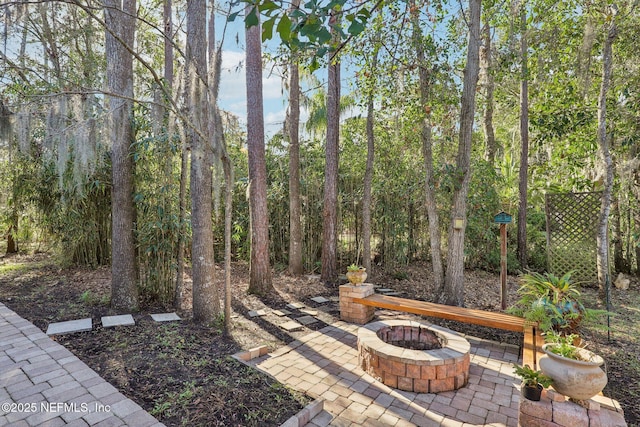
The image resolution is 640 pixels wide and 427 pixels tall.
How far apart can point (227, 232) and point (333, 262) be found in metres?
3.16

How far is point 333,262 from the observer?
6.08m

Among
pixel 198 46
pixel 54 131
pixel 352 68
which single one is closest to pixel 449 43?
pixel 352 68

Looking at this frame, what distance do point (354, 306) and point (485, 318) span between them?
1.52 metres

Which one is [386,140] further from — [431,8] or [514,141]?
[514,141]

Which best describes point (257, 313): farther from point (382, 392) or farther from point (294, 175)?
point (294, 175)

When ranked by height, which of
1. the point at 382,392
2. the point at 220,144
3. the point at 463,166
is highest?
the point at 220,144

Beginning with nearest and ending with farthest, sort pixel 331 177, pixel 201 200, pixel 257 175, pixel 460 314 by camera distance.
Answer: pixel 460 314
pixel 201 200
pixel 257 175
pixel 331 177

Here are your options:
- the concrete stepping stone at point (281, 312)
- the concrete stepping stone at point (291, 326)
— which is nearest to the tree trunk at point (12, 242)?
the concrete stepping stone at point (281, 312)

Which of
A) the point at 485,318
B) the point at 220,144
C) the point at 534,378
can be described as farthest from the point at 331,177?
the point at 534,378

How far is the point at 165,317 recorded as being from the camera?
374 cm

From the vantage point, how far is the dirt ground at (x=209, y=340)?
2.21 metres

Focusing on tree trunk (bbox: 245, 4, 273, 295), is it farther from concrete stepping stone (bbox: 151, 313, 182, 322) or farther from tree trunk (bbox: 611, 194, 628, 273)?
tree trunk (bbox: 611, 194, 628, 273)

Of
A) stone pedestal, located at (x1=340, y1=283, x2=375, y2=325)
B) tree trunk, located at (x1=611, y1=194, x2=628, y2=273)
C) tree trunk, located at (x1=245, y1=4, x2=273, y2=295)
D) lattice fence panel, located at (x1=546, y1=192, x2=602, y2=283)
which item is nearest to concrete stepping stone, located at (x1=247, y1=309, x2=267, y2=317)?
tree trunk, located at (x1=245, y1=4, x2=273, y2=295)

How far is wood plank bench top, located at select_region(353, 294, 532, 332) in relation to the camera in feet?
10.6
